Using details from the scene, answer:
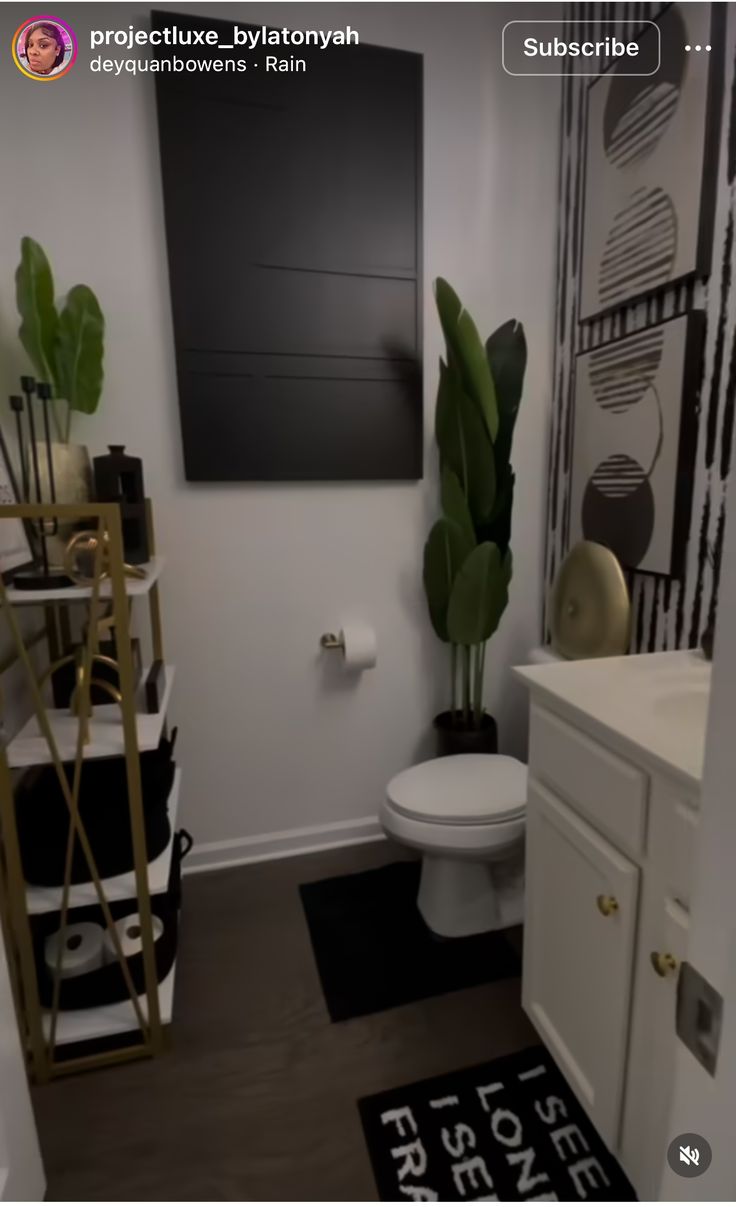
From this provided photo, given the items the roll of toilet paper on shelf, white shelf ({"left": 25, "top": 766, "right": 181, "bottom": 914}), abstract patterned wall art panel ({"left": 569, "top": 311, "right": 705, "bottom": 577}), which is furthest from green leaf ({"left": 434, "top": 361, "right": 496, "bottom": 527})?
the roll of toilet paper on shelf

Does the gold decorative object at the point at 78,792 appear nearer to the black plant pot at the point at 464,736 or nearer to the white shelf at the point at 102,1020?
the white shelf at the point at 102,1020

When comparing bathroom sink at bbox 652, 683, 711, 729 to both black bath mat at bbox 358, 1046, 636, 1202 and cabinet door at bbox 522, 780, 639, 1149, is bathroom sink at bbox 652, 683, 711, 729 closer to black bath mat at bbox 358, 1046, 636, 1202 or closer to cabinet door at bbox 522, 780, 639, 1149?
cabinet door at bbox 522, 780, 639, 1149

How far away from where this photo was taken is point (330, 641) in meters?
1.88

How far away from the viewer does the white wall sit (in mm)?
1486

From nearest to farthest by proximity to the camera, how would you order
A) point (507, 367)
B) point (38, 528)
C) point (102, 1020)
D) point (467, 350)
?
point (38, 528), point (102, 1020), point (467, 350), point (507, 367)

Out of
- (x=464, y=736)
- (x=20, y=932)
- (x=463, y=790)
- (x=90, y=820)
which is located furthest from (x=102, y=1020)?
(x=464, y=736)

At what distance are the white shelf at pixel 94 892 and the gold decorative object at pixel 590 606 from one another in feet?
3.88

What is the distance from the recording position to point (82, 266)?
1.52m

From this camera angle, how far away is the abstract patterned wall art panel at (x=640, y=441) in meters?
1.34

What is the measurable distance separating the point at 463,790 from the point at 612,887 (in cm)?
62

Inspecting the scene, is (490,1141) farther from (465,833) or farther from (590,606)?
(590,606)

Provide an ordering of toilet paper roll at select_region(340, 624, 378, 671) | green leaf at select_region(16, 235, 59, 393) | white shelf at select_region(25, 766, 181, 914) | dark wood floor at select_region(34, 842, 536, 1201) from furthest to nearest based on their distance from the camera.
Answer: toilet paper roll at select_region(340, 624, 378, 671), green leaf at select_region(16, 235, 59, 393), white shelf at select_region(25, 766, 181, 914), dark wood floor at select_region(34, 842, 536, 1201)

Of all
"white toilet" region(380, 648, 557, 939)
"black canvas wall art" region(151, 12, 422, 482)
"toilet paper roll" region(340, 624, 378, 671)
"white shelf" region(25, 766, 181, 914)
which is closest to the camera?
"white shelf" region(25, 766, 181, 914)

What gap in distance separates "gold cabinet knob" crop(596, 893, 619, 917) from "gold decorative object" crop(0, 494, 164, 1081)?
2.92 feet
